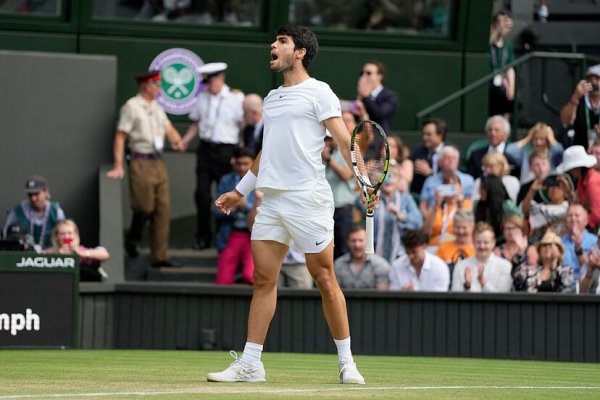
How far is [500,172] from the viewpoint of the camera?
16422mm

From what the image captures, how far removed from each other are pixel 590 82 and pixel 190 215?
4961 mm

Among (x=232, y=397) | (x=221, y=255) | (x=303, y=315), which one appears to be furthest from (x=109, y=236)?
(x=232, y=397)

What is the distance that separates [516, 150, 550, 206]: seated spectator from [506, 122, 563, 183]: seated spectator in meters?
0.11

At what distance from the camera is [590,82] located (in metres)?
17.2

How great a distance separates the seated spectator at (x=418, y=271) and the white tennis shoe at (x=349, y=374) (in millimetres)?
5727

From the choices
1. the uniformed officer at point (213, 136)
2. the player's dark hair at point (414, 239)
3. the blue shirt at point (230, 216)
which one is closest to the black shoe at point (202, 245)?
the uniformed officer at point (213, 136)

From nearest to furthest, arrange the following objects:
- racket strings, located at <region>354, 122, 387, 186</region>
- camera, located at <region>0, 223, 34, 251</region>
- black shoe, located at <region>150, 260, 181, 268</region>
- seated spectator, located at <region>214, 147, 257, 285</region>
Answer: racket strings, located at <region>354, 122, 387, 186</region>, camera, located at <region>0, 223, 34, 251</region>, seated spectator, located at <region>214, 147, 257, 285</region>, black shoe, located at <region>150, 260, 181, 268</region>

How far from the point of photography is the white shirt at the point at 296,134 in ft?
30.4

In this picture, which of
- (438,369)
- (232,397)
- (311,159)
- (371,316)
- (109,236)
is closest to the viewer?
(232,397)

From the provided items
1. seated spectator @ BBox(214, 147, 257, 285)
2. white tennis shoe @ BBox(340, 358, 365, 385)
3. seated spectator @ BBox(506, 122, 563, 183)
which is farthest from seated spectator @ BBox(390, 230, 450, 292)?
white tennis shoe @ BBox(340, 358, 365, 385)

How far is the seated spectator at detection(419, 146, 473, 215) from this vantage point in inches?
637

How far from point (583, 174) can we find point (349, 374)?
24.5 ft

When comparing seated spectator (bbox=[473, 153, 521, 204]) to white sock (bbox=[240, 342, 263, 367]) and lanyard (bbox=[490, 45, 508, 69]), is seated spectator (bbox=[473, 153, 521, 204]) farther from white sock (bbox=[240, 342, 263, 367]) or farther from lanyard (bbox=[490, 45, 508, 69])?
white sock (bbox=[240, 342, 263, 367])

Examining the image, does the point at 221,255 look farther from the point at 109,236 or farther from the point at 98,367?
the point at 98,367
